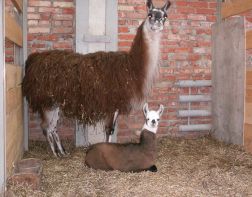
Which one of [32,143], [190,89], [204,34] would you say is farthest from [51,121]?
[204,34]

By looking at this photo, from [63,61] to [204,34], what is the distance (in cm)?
281

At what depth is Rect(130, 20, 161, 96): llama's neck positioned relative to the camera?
4832 mm

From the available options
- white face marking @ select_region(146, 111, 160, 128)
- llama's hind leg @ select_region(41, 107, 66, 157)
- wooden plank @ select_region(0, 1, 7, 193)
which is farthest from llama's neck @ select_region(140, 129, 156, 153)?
wooden plank @ select_region(0, 1, 7, 193)

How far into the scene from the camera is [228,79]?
5.64 metres

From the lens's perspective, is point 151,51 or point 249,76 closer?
point 151,51

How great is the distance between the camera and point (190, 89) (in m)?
6.33

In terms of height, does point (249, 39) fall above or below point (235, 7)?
below

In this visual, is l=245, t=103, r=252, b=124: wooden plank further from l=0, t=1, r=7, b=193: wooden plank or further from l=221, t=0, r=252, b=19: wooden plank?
l=0, t=1, r=7, b=193: wooden plank

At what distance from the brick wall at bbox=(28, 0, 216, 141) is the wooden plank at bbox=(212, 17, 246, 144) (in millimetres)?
288

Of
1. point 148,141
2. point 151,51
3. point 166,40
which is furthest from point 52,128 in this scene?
point 166,40

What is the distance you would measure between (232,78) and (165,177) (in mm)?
2325

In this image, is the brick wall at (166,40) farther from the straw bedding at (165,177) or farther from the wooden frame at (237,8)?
the straw bedding at (165,177)

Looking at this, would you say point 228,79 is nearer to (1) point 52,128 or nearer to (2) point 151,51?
(2) point 151,51

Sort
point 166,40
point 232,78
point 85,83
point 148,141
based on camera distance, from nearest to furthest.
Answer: point 148,141 < point 85,83 < point 232,78 < point 166,40
